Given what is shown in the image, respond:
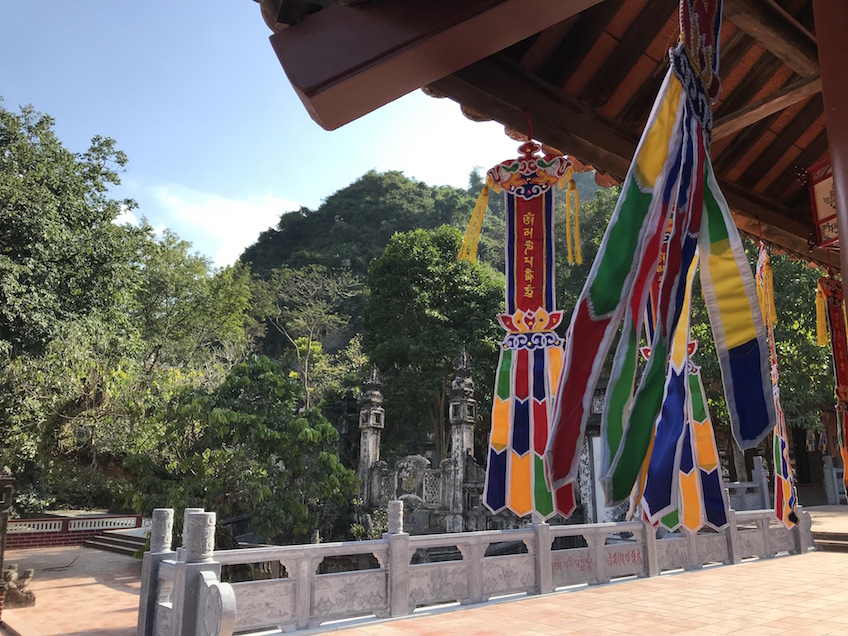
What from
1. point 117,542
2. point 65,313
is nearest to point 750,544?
point 65,313

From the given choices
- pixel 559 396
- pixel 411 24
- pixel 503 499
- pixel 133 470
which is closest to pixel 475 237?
pixel 503 499

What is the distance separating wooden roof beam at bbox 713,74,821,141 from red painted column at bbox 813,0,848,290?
842 millimetres

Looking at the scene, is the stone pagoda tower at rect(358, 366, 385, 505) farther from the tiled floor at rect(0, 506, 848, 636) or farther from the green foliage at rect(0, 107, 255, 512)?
the tiled floor at rect(0, 506, 848, 636)

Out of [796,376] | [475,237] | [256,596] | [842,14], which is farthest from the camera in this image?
[796,376]

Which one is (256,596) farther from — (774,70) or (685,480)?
(774,70)

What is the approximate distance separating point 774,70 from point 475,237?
5.10 feet

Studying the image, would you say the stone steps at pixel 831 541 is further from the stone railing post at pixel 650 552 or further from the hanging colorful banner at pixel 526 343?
the hanging colorful banner at pixel 526 343

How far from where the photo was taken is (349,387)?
19219 millimetres

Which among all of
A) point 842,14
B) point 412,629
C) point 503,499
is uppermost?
point 842,14

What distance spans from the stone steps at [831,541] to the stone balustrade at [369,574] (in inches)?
95.4

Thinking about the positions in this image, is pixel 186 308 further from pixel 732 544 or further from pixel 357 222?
pixel 732 544

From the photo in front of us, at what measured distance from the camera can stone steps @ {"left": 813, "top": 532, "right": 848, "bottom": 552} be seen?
8.86 metres

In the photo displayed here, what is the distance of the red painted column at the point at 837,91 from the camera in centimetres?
139

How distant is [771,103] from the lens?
2330 millimetres
